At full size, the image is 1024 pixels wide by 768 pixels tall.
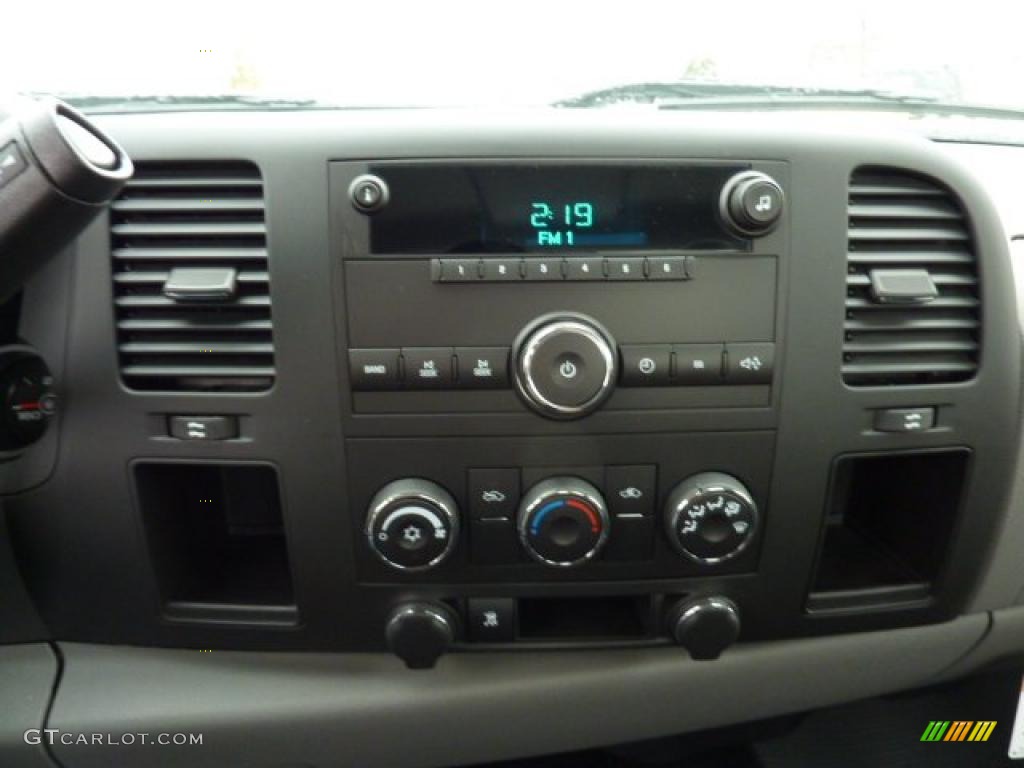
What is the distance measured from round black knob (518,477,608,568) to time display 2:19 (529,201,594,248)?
0.91ft

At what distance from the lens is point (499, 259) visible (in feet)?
3.00

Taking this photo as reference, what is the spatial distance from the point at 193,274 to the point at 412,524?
14.7 inches

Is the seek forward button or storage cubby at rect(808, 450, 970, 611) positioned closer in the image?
the seek forward button

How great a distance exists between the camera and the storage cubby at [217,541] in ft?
3.41

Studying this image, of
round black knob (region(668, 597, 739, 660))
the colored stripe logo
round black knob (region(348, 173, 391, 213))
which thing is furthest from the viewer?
the colored stripe logo

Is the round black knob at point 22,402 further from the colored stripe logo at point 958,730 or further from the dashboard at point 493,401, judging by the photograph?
the colored stripe logo at point 958,730

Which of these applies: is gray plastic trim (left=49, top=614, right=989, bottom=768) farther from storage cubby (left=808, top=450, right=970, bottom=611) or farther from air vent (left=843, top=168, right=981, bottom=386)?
air vent (left=843, top=168, right=981, bottom=386)

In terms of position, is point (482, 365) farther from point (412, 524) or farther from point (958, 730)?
point (958, 730)

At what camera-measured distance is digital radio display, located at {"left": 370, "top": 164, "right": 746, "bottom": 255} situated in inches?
36.0

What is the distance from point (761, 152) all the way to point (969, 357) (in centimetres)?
39

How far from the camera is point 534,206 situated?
36.1 inches

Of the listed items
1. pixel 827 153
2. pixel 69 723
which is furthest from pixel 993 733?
pixel 69 723
